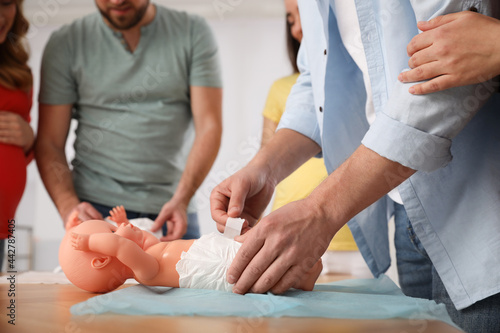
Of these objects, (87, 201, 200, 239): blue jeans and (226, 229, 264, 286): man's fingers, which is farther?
(87, 201, 200, 239): blue jeans

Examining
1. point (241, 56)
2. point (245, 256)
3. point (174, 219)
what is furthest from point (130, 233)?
point (241, 56)

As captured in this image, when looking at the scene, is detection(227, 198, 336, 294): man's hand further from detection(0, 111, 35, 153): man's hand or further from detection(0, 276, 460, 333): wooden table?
detection(0, 111, 35, 153): man's hand

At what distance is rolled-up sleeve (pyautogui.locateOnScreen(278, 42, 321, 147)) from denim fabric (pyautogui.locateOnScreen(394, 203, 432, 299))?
0.89 ft

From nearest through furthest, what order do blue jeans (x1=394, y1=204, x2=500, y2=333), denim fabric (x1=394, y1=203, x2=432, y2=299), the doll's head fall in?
1. blue jeans (x1=394, y1=204, x2=500, y2=333)
2. the doll's head
3. denim fabric (x1=394, y1=203, x2=432, y2=299)

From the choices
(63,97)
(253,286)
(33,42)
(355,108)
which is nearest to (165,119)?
(63,97)

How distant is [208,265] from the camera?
3.14 feet

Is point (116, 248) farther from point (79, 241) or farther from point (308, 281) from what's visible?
point (308, 281)

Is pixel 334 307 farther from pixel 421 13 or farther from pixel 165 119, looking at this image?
pixel 165 119

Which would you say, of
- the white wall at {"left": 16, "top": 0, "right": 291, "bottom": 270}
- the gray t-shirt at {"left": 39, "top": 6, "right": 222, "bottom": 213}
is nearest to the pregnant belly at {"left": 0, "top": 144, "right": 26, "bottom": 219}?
the gray t-shirt at {"left": 39, "top": 6, "right": 222, "bottom": 213}

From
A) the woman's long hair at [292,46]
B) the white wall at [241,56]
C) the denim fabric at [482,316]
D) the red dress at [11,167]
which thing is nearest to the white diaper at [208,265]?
the denim fabric at [482,316]

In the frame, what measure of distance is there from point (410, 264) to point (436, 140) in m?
0.47

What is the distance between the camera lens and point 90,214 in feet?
5.62

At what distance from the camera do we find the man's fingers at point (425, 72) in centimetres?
77

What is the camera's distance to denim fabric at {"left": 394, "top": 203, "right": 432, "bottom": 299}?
43.9 inches
